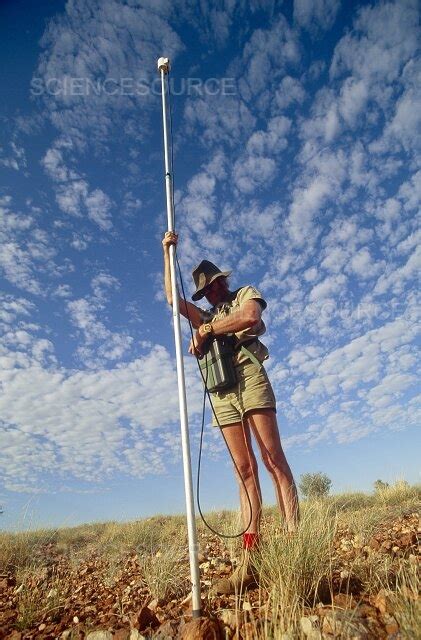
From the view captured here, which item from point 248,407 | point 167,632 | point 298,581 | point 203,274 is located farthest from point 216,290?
point 167,632

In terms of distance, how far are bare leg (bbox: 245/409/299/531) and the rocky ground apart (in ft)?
1.64

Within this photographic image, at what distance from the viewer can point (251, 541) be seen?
3.31 meters

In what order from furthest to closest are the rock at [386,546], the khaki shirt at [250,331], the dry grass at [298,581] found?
the khaki shirt at [250,331], the rock at [386,546], the dry grass at [298,581]

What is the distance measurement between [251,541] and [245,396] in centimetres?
123

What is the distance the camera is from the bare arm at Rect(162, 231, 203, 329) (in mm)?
3359

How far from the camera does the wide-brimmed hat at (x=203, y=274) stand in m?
4.61

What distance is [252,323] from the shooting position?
3844mm

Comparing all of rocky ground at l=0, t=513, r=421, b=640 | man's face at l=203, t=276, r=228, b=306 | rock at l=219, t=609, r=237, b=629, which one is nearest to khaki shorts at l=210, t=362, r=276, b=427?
man's face at l=203, t=276, r=228, b=306

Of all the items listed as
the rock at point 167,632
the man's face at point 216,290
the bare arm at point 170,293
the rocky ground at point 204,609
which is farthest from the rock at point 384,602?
the man's face at point 216,290

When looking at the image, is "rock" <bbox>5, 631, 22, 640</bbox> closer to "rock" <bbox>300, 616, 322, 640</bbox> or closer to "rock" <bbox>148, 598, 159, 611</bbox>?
"rock" <bbox>148, 598, 159, 611</bbox>

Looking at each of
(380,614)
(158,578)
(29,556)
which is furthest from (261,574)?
(29,556)

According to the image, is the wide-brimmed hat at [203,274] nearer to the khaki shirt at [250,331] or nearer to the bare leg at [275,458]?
the khaki shirt at [250,331]

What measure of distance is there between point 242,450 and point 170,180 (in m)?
2.54

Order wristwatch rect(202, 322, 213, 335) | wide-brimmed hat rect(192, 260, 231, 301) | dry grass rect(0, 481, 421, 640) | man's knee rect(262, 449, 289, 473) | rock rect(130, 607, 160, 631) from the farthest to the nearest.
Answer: wide-brimmed hat rect(192, 260, 231, 301) < wristwatch rect(202, 322, 213, 335) < man's knee rect(262, 449, 289, 473) < rock rect(130, 607, 160, 631) < dry grass rect(0, 481, 421, 640)
